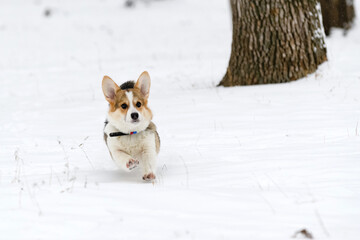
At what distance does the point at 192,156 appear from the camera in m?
4.92

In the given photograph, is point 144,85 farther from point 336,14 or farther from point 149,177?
point 336,14

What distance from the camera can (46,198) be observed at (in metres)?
3.32

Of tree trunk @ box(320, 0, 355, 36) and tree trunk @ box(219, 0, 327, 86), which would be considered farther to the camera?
tree trunk @ box(320, 0, 355, 36)

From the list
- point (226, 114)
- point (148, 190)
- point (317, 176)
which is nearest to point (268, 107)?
point (226, 114)

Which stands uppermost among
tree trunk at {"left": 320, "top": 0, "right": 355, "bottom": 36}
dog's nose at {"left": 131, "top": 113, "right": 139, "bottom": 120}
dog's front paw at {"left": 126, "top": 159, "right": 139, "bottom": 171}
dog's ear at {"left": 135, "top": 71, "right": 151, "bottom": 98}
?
dog's ear at {"left": 135, "top": 71, "right": 151, "bottom": 98}

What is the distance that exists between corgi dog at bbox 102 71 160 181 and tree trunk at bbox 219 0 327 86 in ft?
10.7

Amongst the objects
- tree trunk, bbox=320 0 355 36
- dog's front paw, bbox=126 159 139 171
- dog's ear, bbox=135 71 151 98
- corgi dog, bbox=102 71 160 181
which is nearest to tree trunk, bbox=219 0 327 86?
dog's ear, bbox=135 71 151 98

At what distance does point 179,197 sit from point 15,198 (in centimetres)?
119

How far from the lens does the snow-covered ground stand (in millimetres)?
2871

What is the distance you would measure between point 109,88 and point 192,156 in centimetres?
113

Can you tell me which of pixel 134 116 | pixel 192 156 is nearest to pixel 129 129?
pixel 134 116

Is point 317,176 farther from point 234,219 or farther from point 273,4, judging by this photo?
point 273,4

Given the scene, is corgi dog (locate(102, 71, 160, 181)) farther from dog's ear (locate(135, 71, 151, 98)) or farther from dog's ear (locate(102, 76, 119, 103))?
dog's ear (locate(135, 71, 151, 98))

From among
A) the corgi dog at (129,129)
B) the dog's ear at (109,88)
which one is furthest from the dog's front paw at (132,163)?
the dog's ear at (109,88)
